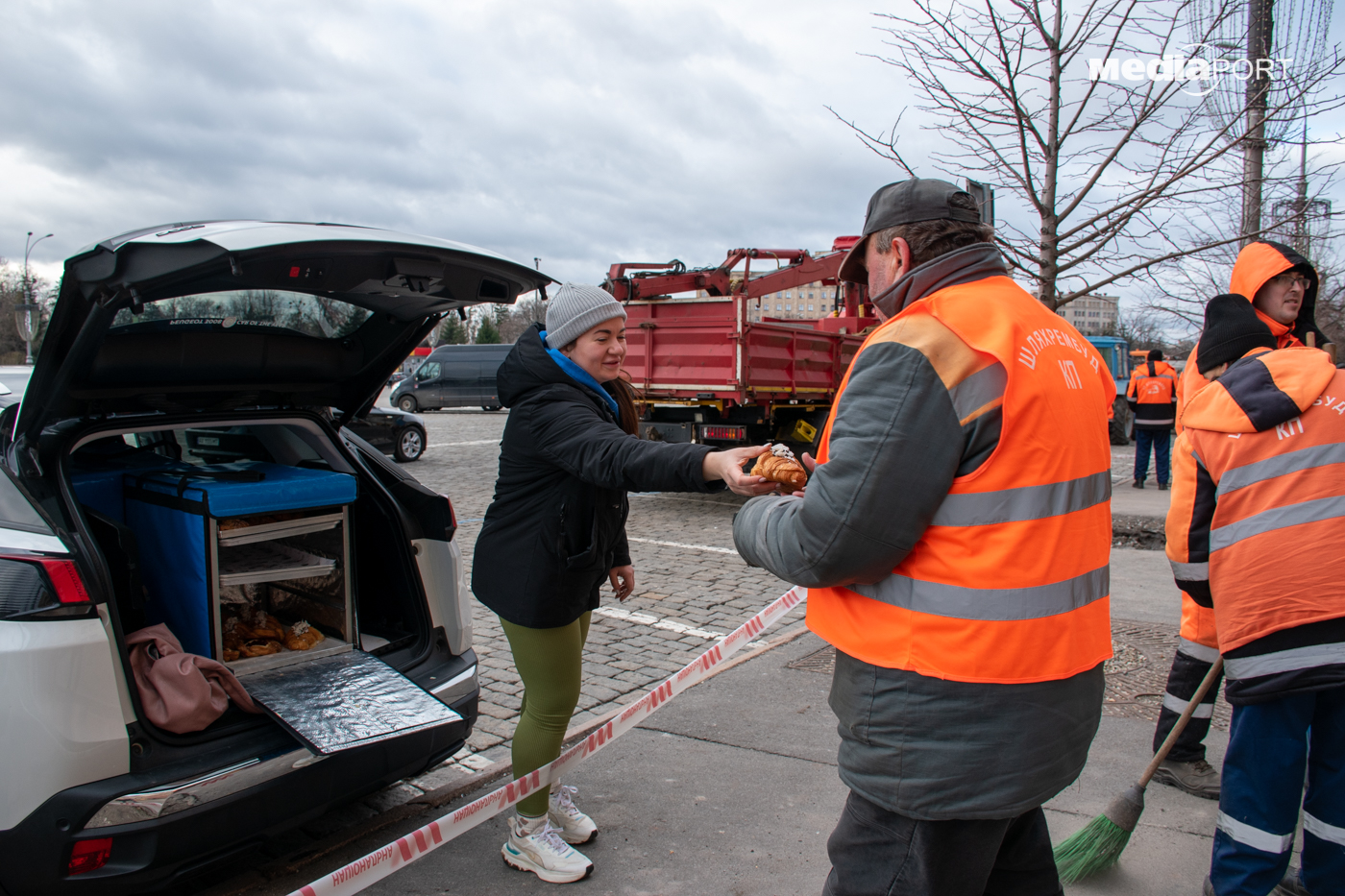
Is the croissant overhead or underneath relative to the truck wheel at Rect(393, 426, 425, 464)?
overhead

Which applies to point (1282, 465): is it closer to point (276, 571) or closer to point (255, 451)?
point (276, 571)

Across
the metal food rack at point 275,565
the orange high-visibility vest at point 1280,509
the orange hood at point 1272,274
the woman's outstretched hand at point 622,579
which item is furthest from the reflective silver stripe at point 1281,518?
the metal food rack at point 275,565

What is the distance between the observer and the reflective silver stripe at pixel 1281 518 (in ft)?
8.23

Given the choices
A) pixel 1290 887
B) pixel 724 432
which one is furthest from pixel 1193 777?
pixel 724 432

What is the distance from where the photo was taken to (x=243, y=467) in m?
3.48

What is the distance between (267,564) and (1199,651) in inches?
136

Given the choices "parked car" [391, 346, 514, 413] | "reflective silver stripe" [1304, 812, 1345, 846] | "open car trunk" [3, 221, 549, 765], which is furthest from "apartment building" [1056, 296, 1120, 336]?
"parked car" [391, 346, 514, 413]

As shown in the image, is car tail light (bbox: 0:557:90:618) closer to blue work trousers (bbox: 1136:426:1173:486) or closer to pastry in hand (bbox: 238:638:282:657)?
pastry in hand (bbox: 238:638:282:657)

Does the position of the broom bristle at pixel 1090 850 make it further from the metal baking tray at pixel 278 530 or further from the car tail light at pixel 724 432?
the car tail light at pixel 724 432

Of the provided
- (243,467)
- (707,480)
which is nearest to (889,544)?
(707,480)

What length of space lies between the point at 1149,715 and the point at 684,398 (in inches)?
272

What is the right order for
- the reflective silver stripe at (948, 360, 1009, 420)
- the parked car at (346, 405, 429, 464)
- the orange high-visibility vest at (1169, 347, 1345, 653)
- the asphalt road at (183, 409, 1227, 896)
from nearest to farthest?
the reflective silver stripe at (948, 360, 1009, 420)
the orange high-visibility vest at (1169, 347, 1345, 653)
the asphalt road at (183, 409, 1227, 896)
the parked car at (346, 405, 429, 464)

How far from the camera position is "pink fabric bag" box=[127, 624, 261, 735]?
2449 mm

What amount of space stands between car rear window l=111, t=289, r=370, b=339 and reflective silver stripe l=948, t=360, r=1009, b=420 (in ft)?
7.26
